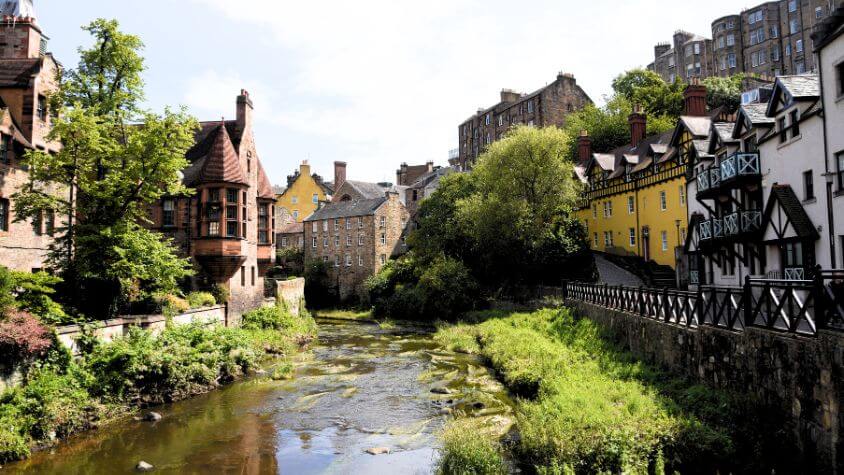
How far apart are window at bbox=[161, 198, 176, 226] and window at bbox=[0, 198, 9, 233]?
9.58 m

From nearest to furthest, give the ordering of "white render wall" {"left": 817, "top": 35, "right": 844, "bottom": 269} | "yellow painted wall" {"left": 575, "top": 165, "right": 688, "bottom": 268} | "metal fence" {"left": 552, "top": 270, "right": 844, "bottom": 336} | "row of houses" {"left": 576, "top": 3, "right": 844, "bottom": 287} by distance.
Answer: "metal fence" {"left": 552, "top": 270, "right": 844, "bottom": 336}, "white render wall" {"left": 817, "top": 35, "right": 844, "bottom": 269}, "row of houses" {"left": 576, "top": 3, "right": 844, "bottom": 287}, "yellow painted wall" {"left": 575, "top": 165, "right": 688, "bottom": 268}

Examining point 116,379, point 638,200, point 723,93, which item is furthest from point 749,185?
point 723,93

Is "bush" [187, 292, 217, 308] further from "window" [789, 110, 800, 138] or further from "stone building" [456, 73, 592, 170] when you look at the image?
"stone building" [456, 73, 592, 170]

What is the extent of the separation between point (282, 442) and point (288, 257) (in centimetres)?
5316

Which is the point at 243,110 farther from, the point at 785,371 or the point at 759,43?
the point at 759,43

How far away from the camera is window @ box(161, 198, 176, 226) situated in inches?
1205

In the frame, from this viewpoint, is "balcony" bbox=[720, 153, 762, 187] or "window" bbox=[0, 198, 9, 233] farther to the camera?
"balcony" bbox=[720, 153, 762, 187]

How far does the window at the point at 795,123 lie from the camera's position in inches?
835

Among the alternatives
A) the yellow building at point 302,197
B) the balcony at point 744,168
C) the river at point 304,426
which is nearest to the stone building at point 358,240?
the yellow building at point 302,197

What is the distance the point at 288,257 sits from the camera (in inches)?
2608

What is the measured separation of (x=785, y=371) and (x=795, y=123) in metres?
14.9

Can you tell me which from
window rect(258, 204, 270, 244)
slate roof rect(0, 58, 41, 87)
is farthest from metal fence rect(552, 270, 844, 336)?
slate roof rect(0, 58, 41, 87)

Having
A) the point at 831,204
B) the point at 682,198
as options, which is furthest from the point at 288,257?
the point at 831,204

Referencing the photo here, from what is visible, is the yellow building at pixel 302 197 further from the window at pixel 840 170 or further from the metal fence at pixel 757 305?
the window at pixel 840 170
